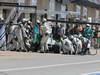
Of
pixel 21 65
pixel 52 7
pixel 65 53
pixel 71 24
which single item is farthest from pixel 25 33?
pixel 52 7

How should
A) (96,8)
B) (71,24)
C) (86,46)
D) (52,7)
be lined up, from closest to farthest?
(86,46) → (71,24) → (52,7) → (96,8)

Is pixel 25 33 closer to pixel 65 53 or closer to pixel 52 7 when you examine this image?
pixel 65 53

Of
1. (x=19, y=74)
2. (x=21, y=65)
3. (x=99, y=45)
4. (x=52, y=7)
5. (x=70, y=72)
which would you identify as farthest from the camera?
(x=52, y=7)

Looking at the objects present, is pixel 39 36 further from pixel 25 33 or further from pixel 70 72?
pixel 70 72

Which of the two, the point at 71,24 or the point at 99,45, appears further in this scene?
the point at 99,45

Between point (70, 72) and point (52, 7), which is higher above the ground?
point (52, 7)

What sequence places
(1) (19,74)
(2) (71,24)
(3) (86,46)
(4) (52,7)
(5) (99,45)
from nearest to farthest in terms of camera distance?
(1) (19,74), (3) (86,46), (2) (71,24), (5) (99,45), (4) (52,7)

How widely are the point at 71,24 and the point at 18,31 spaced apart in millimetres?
5082

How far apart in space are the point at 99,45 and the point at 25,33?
32.3 feet

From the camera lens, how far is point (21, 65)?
15.5 m

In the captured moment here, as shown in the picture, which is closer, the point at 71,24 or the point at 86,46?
the point at 86,46

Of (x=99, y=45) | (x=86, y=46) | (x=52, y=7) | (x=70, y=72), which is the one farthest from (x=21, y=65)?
(x=52, y=7)

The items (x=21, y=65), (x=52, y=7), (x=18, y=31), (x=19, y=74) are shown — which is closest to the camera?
(x=19, y=74)

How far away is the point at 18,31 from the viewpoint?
2198 centimetres
